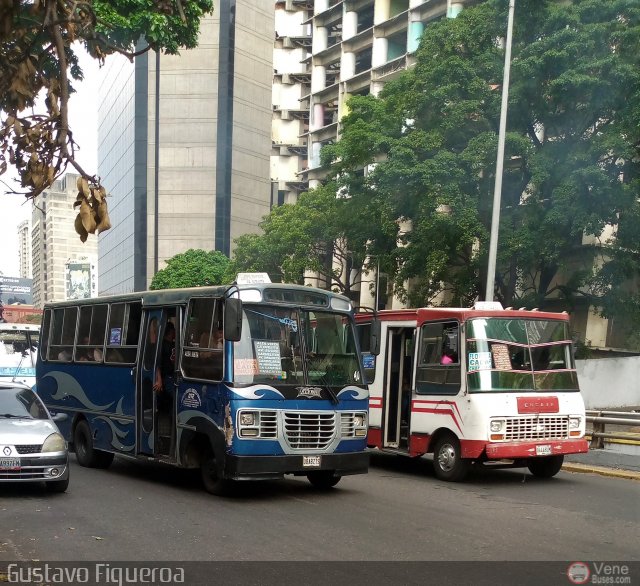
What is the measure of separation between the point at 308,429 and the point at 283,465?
0.60 m

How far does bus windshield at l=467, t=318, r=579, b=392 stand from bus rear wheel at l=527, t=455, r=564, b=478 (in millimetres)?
1217

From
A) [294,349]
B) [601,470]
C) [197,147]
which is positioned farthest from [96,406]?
[197,147]

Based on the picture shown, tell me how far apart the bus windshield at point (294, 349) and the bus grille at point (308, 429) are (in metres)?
0.43

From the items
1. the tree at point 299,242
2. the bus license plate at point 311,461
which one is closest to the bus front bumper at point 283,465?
the bus license plate at point 311,461

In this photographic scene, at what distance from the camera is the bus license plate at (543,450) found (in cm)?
1362

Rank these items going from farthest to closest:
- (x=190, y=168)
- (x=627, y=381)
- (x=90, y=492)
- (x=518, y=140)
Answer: (x=190, y=168) < (x=627, y=381) < (x=518, y=140) < (x=90, y=492)

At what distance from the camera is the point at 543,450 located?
13672 millimetres

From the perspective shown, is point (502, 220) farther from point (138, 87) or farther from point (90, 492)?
point (138, 87)

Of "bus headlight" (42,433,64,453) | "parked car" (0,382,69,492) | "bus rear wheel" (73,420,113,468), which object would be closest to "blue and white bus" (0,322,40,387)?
"bus rear wheel" (73,420,113,468)

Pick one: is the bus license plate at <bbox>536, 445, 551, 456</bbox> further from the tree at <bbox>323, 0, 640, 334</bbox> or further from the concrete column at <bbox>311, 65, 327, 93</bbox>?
the concrete column at <bbox>311, 65, 327, 93</bbox>

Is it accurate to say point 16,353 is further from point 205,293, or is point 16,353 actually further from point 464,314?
point 464,314

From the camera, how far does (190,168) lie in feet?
301
